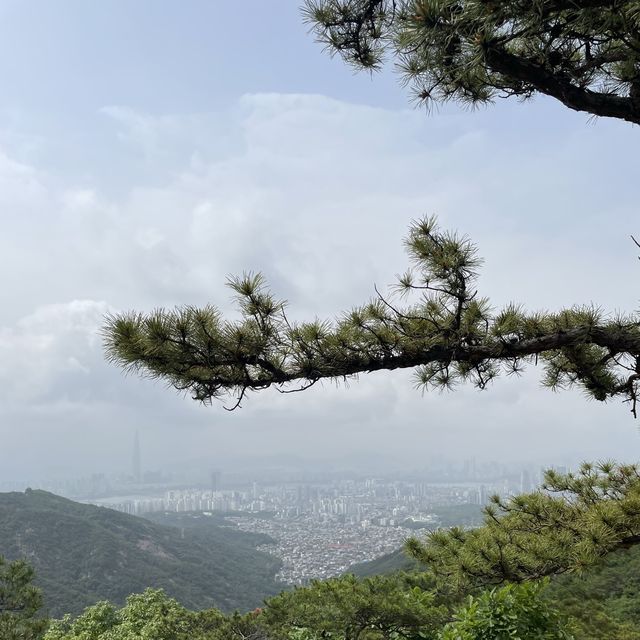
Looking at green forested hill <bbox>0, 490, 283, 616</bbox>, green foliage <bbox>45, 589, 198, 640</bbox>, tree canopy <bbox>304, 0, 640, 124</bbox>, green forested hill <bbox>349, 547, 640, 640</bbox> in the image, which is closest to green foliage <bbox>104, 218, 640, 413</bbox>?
tree canopy <bbox>304, 0, 640, 124</bbox>

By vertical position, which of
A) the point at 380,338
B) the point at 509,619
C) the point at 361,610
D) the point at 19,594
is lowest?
the point at 19,594

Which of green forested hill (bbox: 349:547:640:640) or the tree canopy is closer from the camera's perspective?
the tree canopy

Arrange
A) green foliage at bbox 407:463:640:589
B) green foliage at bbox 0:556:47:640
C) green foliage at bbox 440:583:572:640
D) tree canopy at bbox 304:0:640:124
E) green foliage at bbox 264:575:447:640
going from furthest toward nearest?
green foliage at bbox 0:556:47:640, green foliage at bbox 264:575:447:640, green foliage at bbox 407:463:640:589, green foliage at bbox 440:583:572:640, tree canopy at bbox 304:0:640:124

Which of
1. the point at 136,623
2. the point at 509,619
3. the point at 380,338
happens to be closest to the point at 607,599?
the point at 136,623

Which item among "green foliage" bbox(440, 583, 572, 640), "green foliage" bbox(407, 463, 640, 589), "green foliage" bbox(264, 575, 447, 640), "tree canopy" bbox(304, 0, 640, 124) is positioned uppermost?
"tree canopy" bbox(304, 0, 640, 124)

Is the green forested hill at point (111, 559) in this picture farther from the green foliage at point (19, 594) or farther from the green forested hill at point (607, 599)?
the green forested hill at point (607, 599)

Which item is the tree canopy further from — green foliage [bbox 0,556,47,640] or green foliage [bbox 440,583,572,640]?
green foliage [bbox 0,556,47,640]

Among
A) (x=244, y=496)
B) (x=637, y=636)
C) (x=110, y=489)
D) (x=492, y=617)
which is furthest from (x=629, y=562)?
(x=110, y=489)

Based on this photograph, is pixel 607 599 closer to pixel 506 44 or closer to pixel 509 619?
pixel 509 619
